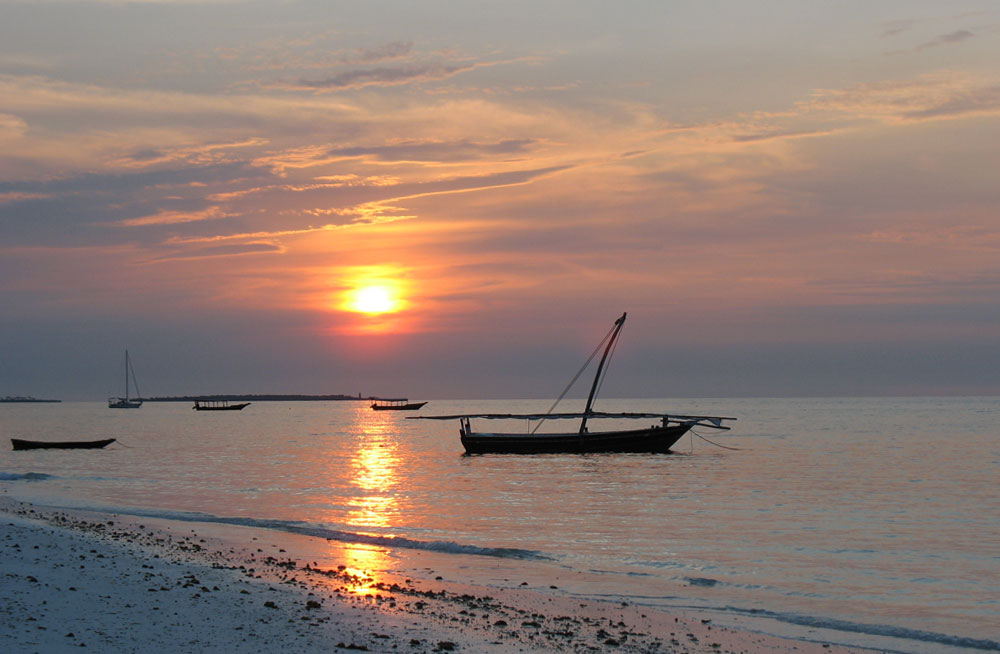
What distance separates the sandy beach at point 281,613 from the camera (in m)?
12.2

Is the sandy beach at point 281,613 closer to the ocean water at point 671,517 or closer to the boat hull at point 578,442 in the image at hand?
the ocean water at point 671,517

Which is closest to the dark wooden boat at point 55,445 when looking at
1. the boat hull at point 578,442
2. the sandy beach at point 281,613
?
the boat hull at point 578,442

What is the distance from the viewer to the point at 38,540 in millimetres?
20672

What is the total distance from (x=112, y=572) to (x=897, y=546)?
74.0ft

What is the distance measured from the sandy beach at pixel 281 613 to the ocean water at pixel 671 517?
2254mm

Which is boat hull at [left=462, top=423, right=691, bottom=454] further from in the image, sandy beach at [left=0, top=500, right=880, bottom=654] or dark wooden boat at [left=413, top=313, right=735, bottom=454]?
sandy beach at [left=0, top=500, right=880, bottom=654]

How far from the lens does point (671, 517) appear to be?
3453 cm

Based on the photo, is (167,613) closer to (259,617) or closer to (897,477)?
(259,617)

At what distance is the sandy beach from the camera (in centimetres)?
1219

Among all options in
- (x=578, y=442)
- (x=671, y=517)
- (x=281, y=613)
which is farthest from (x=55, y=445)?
(x=281, y=613)

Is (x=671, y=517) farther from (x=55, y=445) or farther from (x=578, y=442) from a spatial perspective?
(x=55, y=445)

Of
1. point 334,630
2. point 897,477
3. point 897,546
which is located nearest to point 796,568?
point 897,546

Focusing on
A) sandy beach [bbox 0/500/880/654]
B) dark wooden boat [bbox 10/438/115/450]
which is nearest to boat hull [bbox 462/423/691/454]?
dark wooden boat [bbox 10/438/115/450]

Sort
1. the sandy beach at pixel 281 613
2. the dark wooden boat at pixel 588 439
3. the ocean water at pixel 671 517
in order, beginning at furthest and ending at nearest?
the dark wooden boat at pixel 588 439
the ocean water at pixel 671 517
the sandy beach at pixel 281 613
